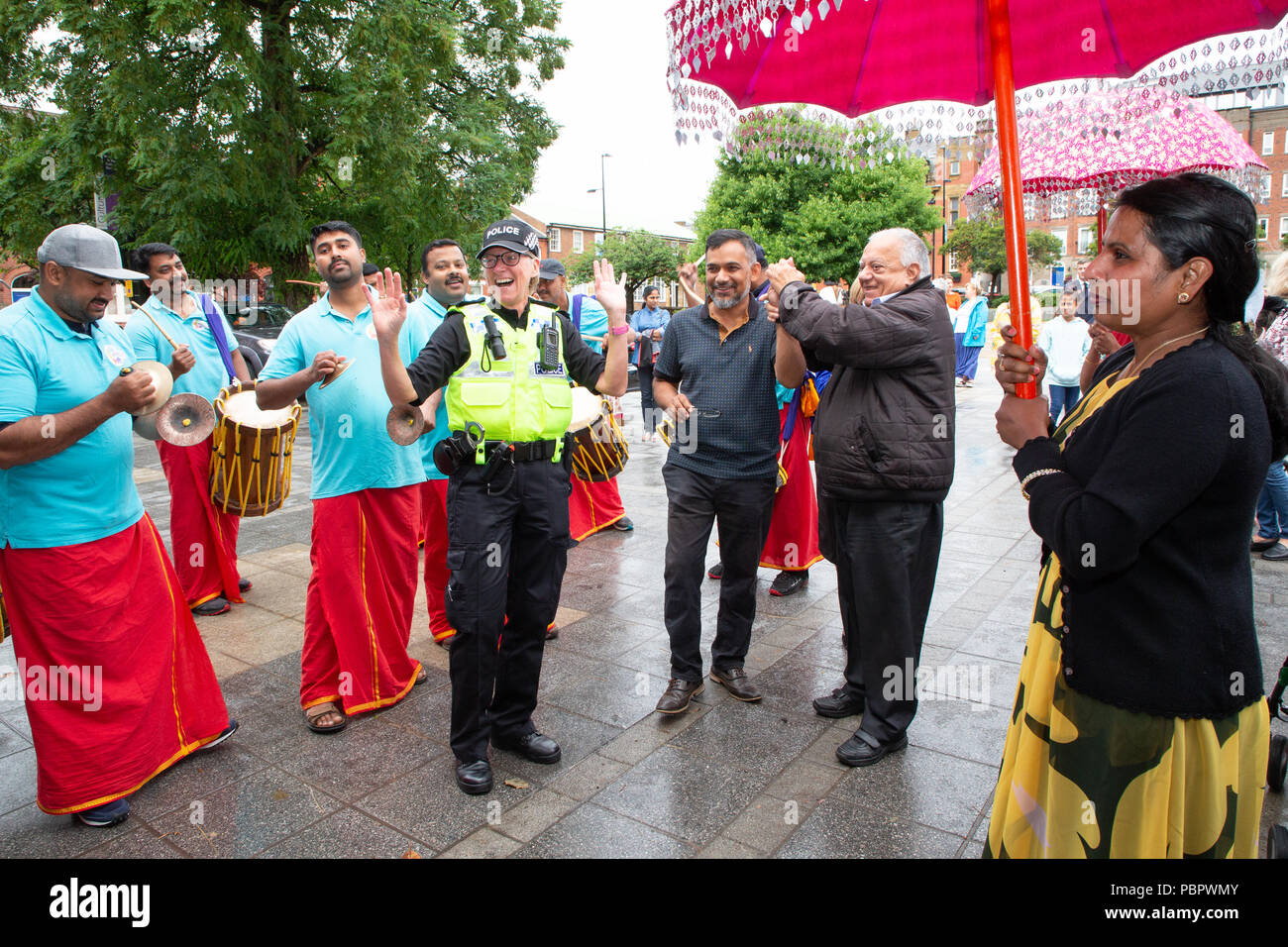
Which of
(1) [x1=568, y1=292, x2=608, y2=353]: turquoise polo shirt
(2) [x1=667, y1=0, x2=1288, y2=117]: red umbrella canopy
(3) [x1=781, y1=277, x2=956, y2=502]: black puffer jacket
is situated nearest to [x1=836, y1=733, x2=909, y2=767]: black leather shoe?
(3) [x1=781, y1=277, x2=956, y2=502]: black puffer jacket

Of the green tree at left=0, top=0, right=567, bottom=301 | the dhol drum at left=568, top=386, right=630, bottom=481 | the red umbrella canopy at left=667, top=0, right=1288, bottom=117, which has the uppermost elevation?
the green tree at left=0, top=0, right=567, bottom=301

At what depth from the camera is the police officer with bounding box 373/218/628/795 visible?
10.6ft

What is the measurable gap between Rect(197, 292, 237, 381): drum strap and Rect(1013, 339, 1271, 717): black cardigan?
4.90 metres

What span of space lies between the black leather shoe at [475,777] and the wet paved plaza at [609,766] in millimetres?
42

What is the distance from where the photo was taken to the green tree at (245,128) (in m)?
16.0

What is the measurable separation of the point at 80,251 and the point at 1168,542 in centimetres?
352

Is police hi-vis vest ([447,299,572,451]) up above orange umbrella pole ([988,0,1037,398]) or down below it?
below

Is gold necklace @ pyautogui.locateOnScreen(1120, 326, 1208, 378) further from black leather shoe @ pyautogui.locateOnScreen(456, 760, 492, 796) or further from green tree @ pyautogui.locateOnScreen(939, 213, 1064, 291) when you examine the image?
green tree @ pyautogui.locateOnScreen(939, 213, 1064, 291)

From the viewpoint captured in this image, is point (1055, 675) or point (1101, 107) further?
point (1101, 107)

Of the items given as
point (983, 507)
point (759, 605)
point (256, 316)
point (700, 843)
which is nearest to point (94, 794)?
point (700, 843)

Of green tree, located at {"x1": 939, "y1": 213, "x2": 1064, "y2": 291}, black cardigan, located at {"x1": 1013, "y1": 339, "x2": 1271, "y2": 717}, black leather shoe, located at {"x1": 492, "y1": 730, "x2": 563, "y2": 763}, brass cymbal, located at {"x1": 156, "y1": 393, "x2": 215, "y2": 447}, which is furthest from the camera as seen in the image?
green tree, located at {"x1": 939, "y1": 213, "x2": 1064, "y2": 291}

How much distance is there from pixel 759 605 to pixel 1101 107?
329 cm
